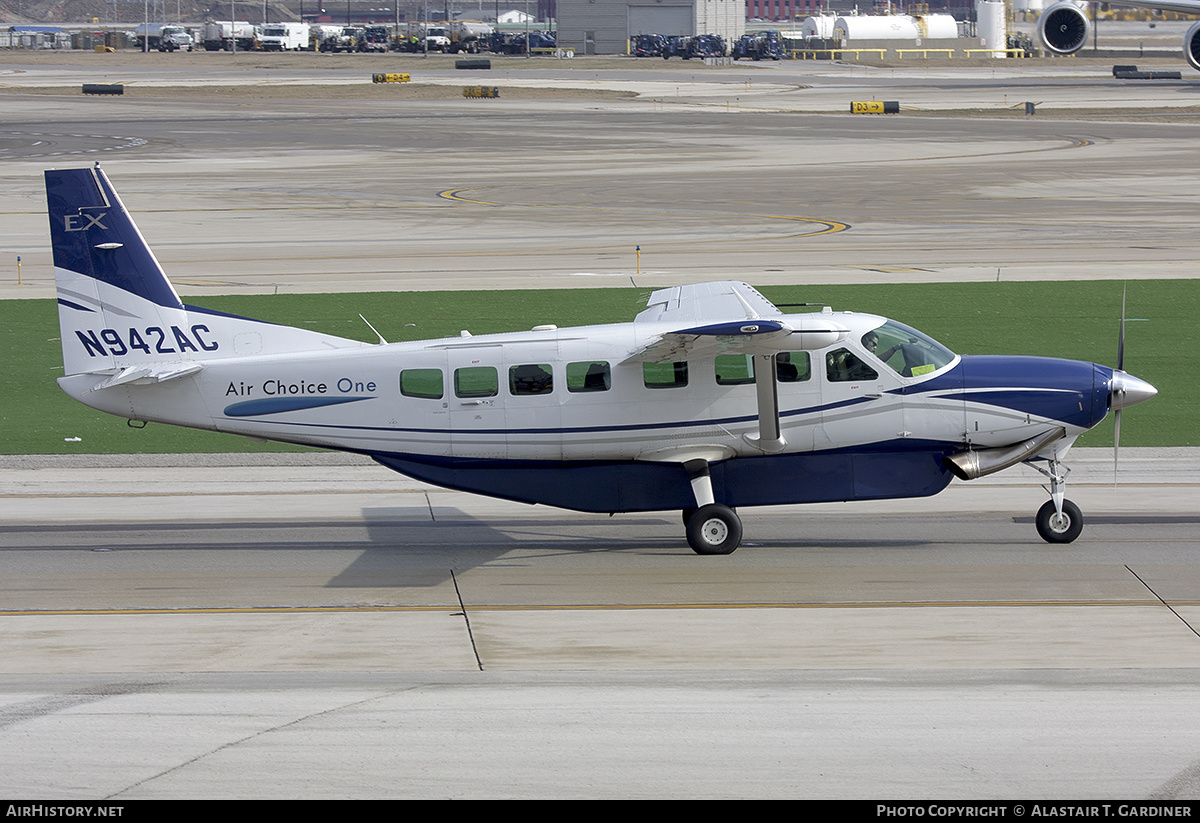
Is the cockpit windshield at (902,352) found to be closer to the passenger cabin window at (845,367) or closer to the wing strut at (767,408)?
the passenger cabin window at (845,367)

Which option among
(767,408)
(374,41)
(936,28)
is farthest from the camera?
(374,41)

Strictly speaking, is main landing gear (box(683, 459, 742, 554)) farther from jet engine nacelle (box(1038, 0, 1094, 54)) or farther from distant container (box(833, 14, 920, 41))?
distant container (box(833, 14, 920, 41))

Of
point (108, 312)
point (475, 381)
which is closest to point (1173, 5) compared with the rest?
point (475, 381)

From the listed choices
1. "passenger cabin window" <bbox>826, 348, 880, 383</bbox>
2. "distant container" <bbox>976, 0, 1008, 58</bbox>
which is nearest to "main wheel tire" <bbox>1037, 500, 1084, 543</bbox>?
"passenger cabin window" <bbox>826, 348, 880, 383</bbox>

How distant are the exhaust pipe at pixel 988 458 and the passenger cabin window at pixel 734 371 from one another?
2.53m

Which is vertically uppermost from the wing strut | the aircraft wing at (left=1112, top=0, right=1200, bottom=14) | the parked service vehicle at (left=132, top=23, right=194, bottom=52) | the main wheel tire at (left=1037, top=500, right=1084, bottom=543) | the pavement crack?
the parked service vehicle at (left=132, top=23, right=194, bottom=52)

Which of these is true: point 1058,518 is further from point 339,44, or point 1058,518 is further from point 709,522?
point 339,44

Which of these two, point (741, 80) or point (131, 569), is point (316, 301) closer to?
point (131, 569)

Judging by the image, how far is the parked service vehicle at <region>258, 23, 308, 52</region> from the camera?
176250mm

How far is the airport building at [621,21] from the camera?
16625 centimetres

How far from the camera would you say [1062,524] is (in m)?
16.6

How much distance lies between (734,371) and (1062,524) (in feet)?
14.3

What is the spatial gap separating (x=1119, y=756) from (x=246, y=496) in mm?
12456

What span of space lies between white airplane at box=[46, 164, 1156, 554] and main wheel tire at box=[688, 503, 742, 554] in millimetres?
26
